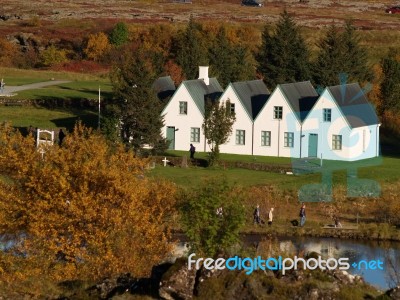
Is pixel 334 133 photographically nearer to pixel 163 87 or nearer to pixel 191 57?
pixel 163 87

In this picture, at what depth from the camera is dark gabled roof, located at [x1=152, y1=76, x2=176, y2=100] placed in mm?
69312

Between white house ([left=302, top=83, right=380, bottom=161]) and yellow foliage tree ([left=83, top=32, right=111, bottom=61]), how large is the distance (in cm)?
4731

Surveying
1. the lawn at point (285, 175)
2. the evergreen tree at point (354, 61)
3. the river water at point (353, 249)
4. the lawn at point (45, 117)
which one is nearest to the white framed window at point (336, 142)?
the lawn at point (285, 175)

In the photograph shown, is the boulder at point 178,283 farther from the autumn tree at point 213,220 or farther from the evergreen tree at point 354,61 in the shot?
the evergreen tree at point 354,61

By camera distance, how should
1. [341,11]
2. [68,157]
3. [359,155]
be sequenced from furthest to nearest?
[341,11], [359,155], [68,157]

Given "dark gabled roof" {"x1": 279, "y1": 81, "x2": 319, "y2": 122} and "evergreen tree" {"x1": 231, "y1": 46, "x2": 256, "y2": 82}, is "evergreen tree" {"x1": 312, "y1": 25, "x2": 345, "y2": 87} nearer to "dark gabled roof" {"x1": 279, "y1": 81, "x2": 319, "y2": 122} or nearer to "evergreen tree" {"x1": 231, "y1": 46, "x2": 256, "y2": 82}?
"evergreen tree" {"x1": 231, "y1": 46, "x2": 256, "y2": 82}

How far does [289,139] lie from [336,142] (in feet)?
8.96

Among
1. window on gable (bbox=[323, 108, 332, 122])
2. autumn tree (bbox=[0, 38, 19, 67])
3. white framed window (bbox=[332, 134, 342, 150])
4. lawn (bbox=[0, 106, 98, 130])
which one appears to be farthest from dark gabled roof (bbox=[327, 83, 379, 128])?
autumn tree (bbox=[0, 38, 19, 67])

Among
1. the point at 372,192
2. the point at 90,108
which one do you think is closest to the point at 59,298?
the point at 372,192

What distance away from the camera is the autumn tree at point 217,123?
2532 inches

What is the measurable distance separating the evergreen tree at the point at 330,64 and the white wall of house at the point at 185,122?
1406cm

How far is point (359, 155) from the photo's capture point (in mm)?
64250

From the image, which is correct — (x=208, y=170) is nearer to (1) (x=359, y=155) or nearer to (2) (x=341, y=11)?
(1) (x=359, y=155)

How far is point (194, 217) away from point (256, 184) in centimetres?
2478
